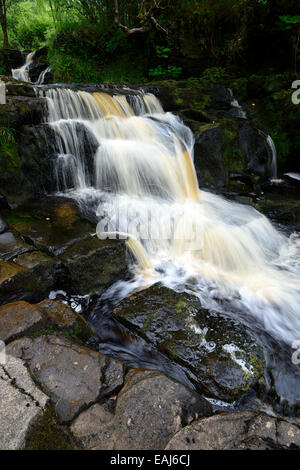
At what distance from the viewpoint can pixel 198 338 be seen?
291cm

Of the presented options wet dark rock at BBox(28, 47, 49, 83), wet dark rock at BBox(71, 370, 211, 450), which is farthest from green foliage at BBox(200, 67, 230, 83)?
wet dark rock at BBox(71, 370, 211, 450)

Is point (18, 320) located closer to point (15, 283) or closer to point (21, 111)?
point (15, 283)

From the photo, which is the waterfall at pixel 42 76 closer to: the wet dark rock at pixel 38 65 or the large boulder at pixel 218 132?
the wet dark rock at pixel 38 65

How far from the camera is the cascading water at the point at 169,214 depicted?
374 centimetres

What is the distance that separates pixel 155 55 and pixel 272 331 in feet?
34.7

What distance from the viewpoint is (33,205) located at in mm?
4684


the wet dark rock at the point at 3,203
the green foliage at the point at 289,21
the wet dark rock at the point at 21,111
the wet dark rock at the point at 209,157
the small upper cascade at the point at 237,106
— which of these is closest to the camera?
the wet dark rock at the point at 3,203

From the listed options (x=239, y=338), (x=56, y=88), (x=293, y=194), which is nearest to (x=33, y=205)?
(x=56, y=88)

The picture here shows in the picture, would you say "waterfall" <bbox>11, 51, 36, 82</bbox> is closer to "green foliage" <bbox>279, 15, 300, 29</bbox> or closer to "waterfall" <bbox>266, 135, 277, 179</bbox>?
"green foliage" <bbox>279, 15, 300, 29</bbox>

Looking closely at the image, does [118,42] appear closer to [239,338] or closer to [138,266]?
[138,266]

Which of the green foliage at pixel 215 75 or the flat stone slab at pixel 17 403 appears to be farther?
the green foliage at pixel 215 75

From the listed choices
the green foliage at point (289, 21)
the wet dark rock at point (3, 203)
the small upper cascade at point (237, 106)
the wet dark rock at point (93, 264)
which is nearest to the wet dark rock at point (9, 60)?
the small upper cascade at point (237, 106)

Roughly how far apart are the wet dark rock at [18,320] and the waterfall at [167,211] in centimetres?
164

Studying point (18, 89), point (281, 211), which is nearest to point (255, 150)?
point (281, 211)
